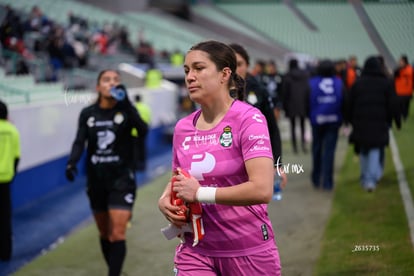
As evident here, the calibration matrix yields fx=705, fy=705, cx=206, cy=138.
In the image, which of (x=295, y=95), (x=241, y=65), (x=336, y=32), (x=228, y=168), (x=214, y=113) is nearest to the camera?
(x=228, y=168)

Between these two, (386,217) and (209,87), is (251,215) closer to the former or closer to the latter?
(209,87)

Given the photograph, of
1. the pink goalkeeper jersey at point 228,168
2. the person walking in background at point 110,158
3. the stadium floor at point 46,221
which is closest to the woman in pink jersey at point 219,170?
the pink goalkeeper jersey at point 228,168

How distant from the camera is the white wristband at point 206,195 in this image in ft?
10.5

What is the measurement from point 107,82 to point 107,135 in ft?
1.55

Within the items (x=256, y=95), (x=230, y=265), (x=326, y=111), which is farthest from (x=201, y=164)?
(x=326, y=111)

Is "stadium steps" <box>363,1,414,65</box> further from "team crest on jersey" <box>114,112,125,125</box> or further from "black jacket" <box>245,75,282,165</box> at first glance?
"team crest on jersey" <box>114,112,125,125</box>

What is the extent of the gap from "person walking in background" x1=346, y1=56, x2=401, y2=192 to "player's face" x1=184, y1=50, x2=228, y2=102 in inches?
252

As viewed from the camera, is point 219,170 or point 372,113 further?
point 372,113

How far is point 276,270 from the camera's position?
3.44m

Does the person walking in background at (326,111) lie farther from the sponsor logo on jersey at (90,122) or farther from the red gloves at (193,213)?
the red gloves at (193,213)

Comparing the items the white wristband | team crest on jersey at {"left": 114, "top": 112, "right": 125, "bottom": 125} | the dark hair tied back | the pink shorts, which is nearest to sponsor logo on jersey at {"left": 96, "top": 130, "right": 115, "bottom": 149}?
team crest on jersey at {"left": 114, "top": 112, "right": 125, "bottom": 125}

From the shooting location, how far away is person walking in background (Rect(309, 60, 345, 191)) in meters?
10.8

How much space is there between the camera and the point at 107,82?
6.25 meters

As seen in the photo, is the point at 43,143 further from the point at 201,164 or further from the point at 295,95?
the point at 201,164
